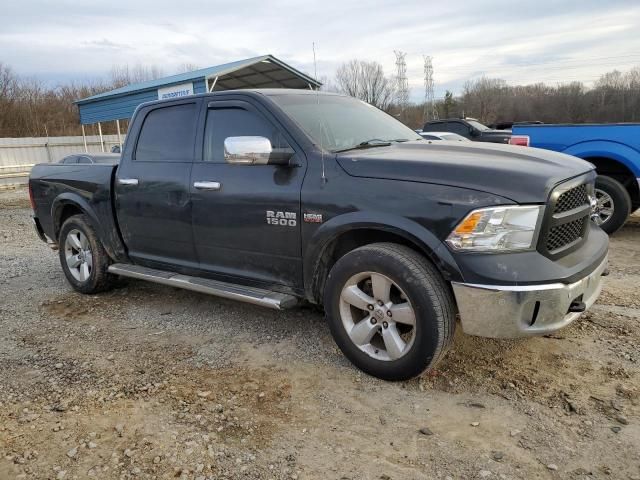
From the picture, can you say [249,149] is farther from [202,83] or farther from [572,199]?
[202,83]

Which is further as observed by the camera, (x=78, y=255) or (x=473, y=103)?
(x=473, y=103)

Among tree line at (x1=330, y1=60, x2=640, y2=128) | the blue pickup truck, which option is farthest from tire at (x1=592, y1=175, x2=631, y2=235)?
tree line at (x1=330, y1=60, x2=640, y2=128)

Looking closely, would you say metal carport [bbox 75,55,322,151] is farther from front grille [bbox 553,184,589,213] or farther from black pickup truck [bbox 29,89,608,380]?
front grille [bbox 553,184,589,213]

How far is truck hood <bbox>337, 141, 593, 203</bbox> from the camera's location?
285 cm

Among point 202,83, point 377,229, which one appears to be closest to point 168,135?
point 377,229

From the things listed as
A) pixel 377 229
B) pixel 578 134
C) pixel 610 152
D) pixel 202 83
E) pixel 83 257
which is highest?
pixel 202 83

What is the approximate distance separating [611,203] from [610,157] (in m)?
0.61

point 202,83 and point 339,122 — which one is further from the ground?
point 202,83

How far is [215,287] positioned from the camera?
159 inches

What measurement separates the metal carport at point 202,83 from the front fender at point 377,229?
1366cm

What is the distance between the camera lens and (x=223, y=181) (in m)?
3.95

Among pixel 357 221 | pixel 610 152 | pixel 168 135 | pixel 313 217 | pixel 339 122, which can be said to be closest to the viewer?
pixel 357 221

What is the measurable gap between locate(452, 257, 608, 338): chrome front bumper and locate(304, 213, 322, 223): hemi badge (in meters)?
0.98

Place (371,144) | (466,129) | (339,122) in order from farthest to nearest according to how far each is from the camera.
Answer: (466,129) → (339,122) → (371,144)
